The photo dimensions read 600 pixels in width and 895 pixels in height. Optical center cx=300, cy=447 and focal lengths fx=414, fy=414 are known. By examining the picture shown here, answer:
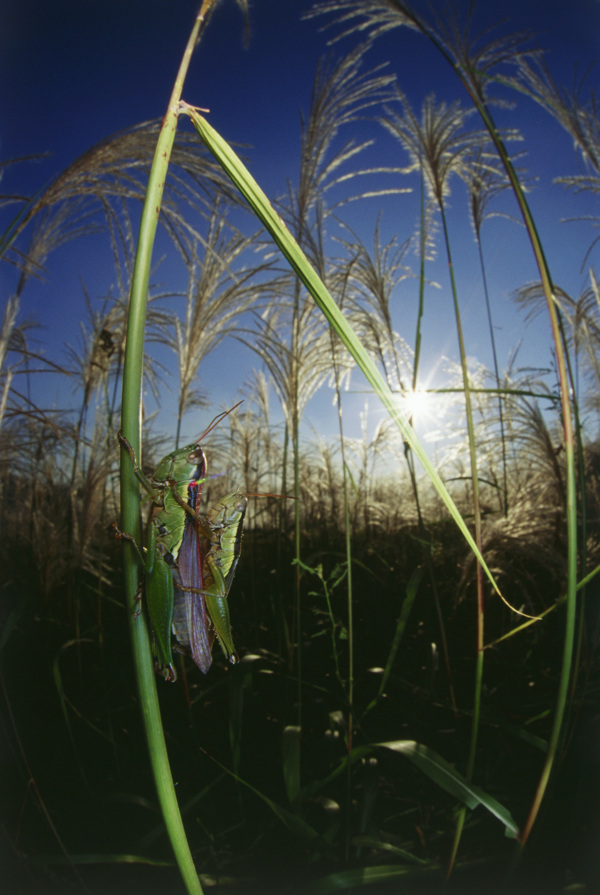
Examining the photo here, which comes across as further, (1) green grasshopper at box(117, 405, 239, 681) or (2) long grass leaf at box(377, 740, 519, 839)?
(2) long grass leaf at box(377, 740, 519, 839)

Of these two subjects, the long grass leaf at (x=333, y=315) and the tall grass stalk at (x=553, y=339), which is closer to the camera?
the long grass leaf at (x=333, y=315)

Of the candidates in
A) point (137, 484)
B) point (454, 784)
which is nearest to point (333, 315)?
point (137, 484)

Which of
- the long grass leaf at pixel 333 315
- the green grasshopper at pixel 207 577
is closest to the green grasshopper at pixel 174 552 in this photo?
the green grasshopper at pixel 207 577

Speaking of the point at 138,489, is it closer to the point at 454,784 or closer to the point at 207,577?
the point at 207,577

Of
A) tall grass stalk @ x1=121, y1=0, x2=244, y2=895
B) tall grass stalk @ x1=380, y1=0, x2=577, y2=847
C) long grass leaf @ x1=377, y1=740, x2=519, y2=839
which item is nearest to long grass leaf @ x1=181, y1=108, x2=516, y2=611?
tall grass stalk @ x1=121, y1=0, x2=244, y2=895

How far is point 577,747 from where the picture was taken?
480 mm

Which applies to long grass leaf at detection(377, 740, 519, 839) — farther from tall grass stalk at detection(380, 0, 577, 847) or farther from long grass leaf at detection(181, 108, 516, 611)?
long grass leaf at detection(181, 108, 516, 611)

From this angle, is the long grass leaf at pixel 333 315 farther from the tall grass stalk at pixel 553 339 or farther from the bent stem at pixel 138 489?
the tall grass stalk at pixel 553 339

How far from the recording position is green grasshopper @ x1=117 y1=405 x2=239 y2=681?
231 mm

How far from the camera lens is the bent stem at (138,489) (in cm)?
22

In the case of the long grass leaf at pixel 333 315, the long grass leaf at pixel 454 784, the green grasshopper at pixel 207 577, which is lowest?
the long grass leaf at pixel 454 784

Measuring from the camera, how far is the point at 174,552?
0.83ft

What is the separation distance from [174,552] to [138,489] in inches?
1.9

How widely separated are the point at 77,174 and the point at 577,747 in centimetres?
84
